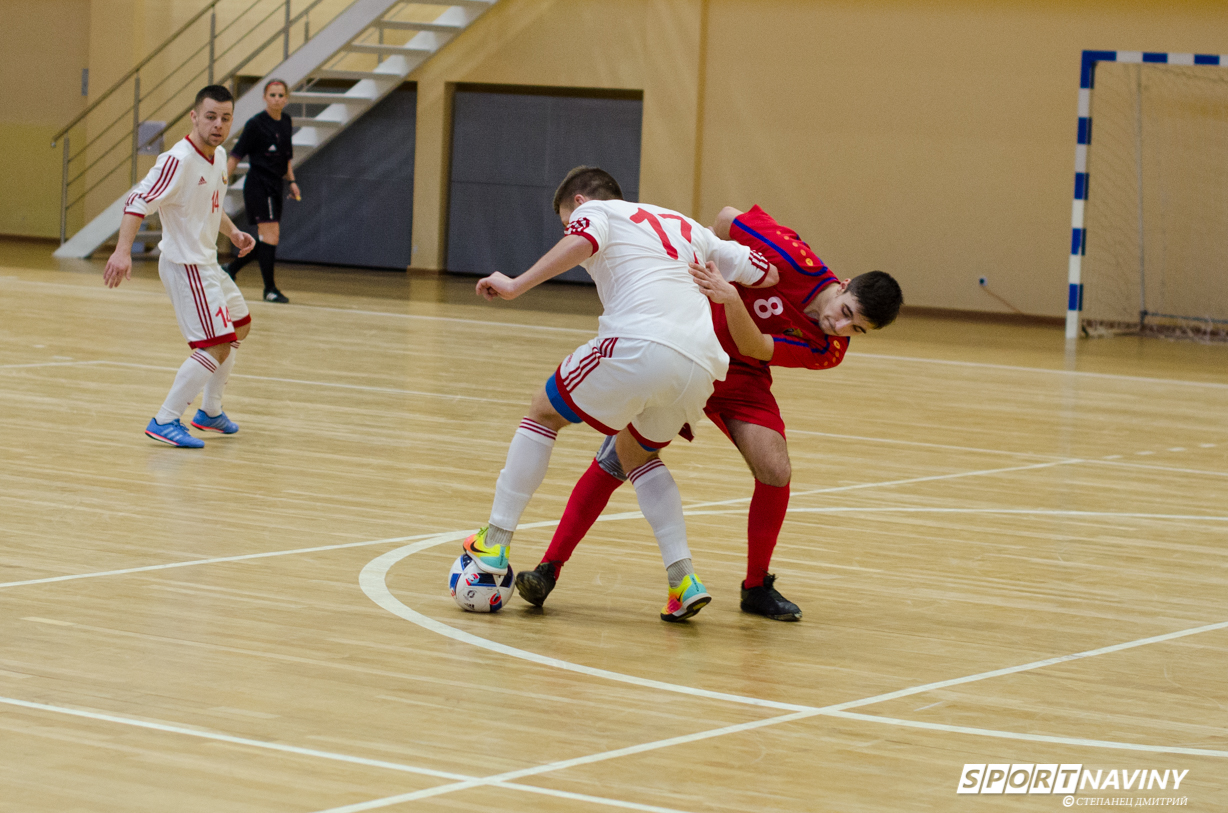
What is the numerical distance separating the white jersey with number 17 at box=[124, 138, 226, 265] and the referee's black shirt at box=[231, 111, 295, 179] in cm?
685

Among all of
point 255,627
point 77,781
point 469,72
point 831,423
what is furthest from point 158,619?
point 469,72

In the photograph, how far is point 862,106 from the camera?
1711 cm

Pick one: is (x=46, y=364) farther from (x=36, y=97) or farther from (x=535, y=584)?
(x=36, y=97)

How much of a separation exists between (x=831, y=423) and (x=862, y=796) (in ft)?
18.7

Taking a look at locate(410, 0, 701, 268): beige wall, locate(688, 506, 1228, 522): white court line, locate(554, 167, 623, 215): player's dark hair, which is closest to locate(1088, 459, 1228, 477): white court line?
locate(688, 506, 1228, 522): white court line

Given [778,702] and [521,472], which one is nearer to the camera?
[778,702]

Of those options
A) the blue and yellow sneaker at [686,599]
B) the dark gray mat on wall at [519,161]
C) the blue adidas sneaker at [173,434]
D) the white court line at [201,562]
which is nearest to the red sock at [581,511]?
the blue and yellow sneaker at [686,599]

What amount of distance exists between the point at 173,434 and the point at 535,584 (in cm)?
288

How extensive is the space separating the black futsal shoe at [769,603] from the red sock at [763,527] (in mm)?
19

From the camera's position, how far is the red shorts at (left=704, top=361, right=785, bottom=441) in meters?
4.28

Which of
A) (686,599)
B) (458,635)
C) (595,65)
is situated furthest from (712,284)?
(595,65)

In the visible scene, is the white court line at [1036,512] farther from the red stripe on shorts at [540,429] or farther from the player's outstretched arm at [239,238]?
the player's outstretched arm at [239,238]

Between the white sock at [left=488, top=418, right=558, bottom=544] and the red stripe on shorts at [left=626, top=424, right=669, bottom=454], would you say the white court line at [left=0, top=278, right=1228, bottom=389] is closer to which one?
the red stripe on shorts at [left=626, top=424, right=669, bottom=454]

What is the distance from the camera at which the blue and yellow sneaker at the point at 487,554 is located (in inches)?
159
